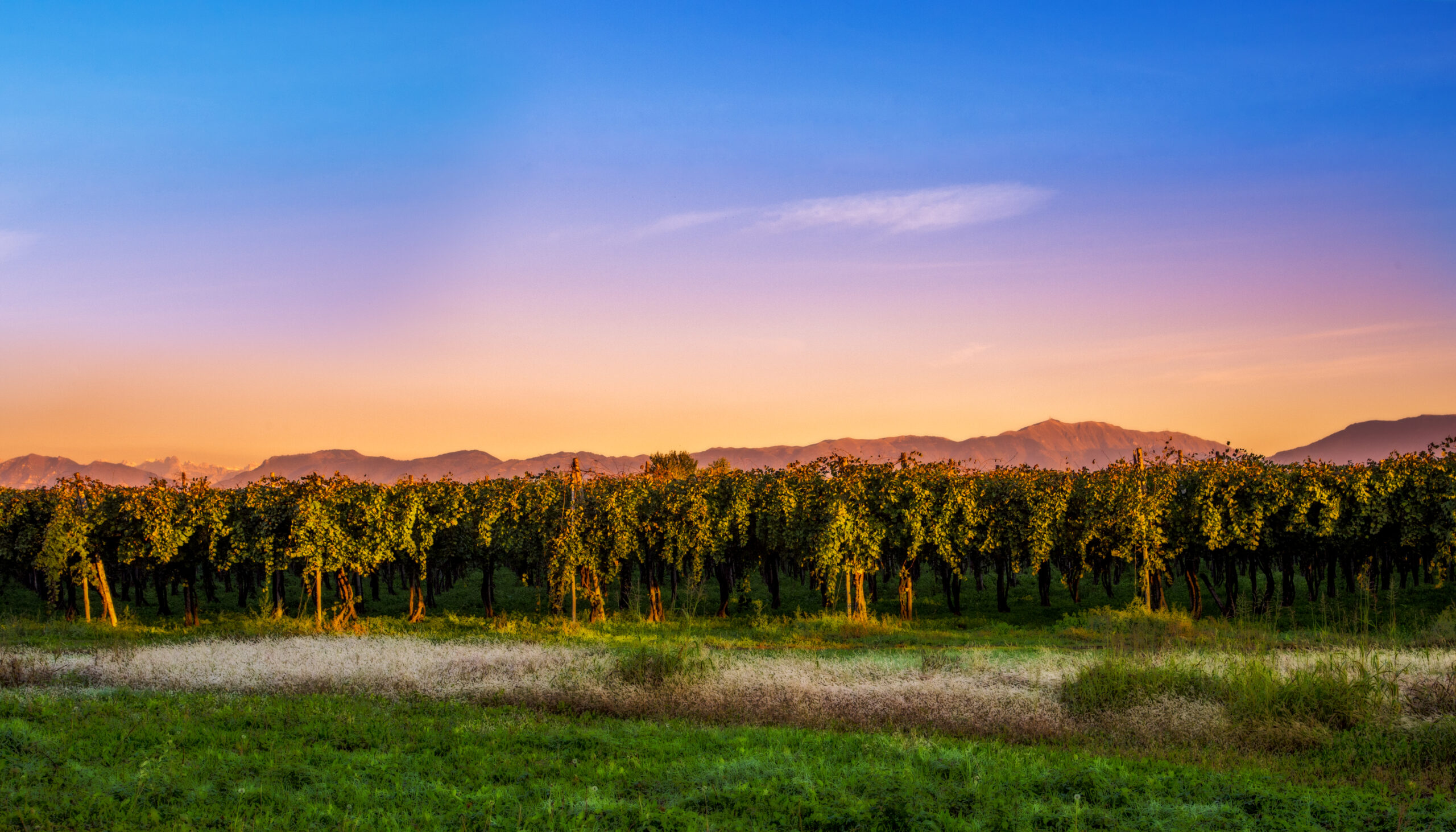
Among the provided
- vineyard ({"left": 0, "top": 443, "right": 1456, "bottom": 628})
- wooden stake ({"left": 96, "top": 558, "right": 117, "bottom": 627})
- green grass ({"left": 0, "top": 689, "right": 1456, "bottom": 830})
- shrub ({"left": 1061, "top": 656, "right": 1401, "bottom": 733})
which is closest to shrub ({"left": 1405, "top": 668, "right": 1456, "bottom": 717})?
shrub ({"left": 1061, "top": 656, "right": 1401, "bottom": 733})

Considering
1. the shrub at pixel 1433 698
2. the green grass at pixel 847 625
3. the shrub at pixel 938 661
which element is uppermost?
the shrub at pixel 1433 698

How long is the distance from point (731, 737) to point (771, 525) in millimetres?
23354

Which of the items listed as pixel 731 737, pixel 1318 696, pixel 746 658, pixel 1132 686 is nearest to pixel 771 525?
pixel 746 658

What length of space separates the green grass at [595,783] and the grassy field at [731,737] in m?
0.04

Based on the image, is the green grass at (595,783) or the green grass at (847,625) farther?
the green grass at (847,625)

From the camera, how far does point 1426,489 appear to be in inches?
1248

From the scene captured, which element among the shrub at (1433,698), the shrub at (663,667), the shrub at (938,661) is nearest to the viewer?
the shrub at (1433,698)

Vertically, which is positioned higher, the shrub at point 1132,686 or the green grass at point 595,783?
the green grass at point 595,783

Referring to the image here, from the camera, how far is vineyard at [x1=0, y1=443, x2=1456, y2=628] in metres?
31.9

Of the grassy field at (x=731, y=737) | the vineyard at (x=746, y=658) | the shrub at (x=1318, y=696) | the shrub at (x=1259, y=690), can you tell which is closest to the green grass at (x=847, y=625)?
the vineyard at (x=746, y=658)

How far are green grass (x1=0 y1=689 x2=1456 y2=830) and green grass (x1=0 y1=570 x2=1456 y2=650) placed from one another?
20.0ft

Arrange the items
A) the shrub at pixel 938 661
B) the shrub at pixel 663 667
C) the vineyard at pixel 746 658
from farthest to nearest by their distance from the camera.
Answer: the shrub at pixel 938 661 → the shrub at pixel 663 667 → the vineyard at pixel 746 658

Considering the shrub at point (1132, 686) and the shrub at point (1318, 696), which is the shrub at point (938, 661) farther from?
the shrub at point (1318, 696)

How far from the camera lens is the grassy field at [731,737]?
9.00 metres
